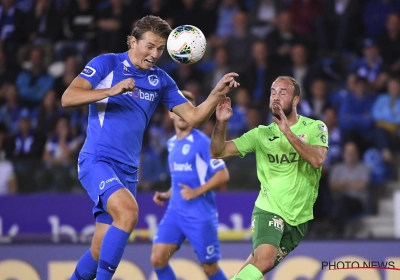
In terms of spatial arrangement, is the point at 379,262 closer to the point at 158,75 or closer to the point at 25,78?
the point at 158,75

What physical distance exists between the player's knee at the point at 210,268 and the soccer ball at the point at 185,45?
2.76m

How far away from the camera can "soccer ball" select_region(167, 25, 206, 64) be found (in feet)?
21.6

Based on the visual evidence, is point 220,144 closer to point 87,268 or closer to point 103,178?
point 103,178

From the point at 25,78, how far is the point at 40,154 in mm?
2235

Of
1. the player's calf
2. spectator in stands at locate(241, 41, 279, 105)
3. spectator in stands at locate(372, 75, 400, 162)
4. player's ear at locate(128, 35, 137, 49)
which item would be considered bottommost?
the player's calf

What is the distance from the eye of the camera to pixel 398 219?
10867mm

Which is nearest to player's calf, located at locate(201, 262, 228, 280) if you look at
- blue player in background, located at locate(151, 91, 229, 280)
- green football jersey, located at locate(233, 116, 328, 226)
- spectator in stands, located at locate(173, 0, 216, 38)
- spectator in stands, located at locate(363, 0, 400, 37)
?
blue player in background, located at locate(151, 91, 229, 280)

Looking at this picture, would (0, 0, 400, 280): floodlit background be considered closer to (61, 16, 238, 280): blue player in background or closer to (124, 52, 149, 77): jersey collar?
(61, 16, 238, 280): blue player in background

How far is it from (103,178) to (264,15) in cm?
889

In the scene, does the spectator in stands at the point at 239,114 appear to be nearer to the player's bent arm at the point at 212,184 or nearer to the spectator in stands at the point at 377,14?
the spectator in stands at the point at 377,14

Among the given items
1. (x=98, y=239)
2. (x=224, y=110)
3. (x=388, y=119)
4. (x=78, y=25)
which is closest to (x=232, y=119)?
(x=388, y=119)

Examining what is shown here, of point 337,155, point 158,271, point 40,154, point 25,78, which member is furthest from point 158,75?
point 25,78

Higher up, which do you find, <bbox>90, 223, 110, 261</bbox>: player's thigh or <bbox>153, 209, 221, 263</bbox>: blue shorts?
<bbox>153, 209, 221, 263</bbox>: blue shorts

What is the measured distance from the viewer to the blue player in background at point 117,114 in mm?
6457
